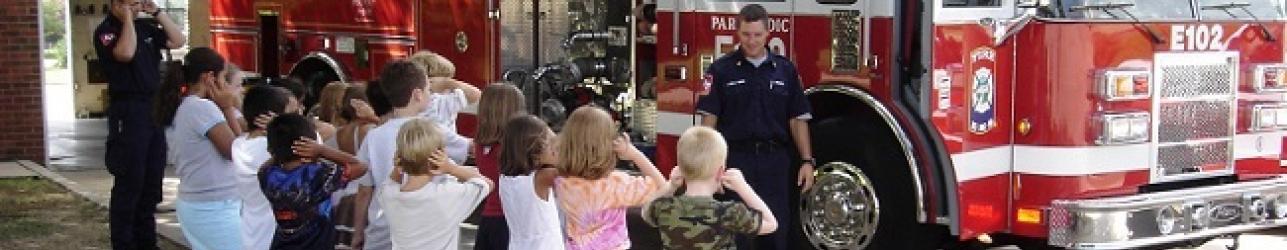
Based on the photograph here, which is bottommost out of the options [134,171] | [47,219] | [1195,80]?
[47,219]

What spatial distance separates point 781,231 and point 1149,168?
71.2 inches

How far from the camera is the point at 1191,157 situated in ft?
26.7

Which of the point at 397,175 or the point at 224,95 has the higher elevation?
the point at 224,95

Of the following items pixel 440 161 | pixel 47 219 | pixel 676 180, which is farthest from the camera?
pixel 47 219

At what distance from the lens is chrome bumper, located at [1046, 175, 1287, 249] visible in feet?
24.5

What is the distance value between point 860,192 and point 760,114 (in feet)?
2.96

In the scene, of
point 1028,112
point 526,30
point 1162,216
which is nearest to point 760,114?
point 1028,112

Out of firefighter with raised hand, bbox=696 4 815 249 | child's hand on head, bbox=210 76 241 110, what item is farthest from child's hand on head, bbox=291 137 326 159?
firefighter with raised hand, bbox=696 4 815 249

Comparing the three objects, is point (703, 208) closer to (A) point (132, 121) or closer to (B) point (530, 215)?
(B) point (530, 215)

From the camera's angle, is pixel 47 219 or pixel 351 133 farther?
pixel 47 219

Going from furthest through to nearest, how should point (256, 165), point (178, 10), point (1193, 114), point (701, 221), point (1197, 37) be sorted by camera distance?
point (178, 10)
point (1193, 114)
point (1197, 37)
point (256, 165)
point (701, 221)

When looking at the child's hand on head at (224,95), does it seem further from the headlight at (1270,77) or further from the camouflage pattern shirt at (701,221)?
the headlight at (1270,77)

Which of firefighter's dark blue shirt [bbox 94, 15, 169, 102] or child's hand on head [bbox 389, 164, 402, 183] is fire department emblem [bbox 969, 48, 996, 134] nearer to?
child's hand on head [bbox 389, 164, 402, 183]

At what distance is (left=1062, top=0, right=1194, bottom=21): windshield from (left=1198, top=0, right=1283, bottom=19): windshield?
0.42 feet
